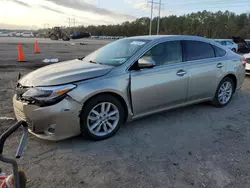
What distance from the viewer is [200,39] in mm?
4633

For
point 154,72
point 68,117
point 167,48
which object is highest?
point 167,48

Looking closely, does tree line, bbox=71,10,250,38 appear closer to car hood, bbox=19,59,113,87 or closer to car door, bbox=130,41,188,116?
car door, bbox=130,41,188,116

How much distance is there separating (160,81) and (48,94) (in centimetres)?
185

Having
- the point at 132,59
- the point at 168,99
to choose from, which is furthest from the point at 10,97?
the point at 168,99

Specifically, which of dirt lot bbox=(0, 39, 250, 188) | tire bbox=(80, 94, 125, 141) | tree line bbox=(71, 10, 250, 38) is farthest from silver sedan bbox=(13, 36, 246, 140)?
tree line bbox=(71, 10, 250, 38)

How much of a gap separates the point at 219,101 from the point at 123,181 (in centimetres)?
336

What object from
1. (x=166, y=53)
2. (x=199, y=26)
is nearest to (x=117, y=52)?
(x=166, y=53)

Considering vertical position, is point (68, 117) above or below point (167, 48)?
below

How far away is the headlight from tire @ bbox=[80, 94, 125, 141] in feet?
1.25

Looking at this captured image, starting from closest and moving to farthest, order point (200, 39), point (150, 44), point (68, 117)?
point (68, 117) → point (150, 44) → point (200, 39)

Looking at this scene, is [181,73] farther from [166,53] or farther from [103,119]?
[103,119]

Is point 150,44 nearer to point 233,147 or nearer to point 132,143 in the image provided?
point 132,143

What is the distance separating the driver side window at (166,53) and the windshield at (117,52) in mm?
222

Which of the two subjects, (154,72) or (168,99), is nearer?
(154,72)
